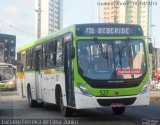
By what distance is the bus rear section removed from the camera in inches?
620

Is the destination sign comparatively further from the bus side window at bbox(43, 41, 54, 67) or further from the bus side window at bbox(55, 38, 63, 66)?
the bus side window at bbox(43, 41, 54, 67)

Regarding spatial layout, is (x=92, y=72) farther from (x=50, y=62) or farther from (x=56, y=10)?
(x=56, y=10)

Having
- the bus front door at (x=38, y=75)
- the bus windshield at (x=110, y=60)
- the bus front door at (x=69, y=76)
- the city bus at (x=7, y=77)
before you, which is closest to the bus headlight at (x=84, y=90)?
the bus windshield at (x=110, y=60)

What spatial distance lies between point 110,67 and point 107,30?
4.32 feet

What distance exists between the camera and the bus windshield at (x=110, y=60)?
1591 cm

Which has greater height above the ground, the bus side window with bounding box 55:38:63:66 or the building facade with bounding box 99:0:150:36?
the building facade with bounding box 99:0:150:36

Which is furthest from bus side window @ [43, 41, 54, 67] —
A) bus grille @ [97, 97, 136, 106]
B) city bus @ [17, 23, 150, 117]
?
bus grille @ [97, 97, 136, 106]

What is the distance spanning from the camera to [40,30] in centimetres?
5350

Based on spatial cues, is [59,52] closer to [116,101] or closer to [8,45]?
[116,101]

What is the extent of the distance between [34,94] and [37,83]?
1001mm

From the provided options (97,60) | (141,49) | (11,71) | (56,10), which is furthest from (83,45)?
(56,10)

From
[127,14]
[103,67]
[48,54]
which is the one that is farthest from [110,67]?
[127,14]

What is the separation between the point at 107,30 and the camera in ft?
54.1

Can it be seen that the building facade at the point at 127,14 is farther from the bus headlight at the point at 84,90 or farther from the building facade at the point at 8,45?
the building facade at the point at 8,45
